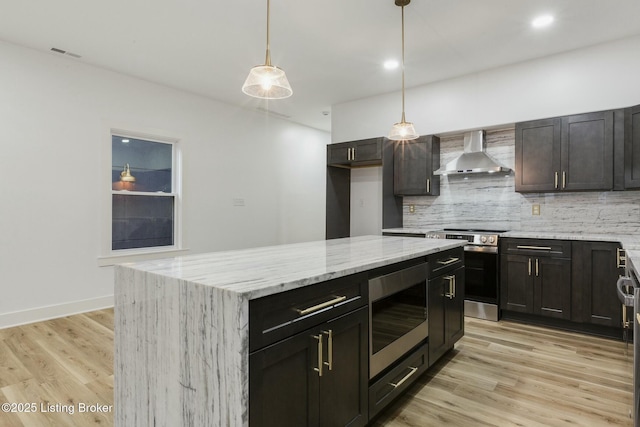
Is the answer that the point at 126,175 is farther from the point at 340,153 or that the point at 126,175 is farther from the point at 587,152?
the point at 587,152

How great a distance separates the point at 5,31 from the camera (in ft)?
10.9

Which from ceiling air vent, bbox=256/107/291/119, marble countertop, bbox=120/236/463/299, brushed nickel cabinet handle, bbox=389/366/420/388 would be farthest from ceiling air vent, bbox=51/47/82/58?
brushed nickel cabinet handle, bbox=389/366/420/388

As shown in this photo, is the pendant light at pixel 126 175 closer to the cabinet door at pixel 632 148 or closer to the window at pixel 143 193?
the window at pixel 143 193

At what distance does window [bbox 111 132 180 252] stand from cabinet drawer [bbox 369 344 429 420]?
3775 millimetres

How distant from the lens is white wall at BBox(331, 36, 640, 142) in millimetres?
3482

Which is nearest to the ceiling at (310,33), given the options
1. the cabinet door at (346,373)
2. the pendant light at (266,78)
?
the pendant light at (266,78)

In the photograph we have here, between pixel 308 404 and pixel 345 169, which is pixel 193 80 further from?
pixel 308 404

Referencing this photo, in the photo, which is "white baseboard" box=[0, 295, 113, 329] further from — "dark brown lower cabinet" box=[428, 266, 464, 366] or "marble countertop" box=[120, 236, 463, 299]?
"dark brown lower cabinet" box=[428, 266, 464, 366]

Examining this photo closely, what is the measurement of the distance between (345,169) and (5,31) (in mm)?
4115

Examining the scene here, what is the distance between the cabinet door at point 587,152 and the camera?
134 inches

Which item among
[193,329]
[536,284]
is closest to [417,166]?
[536,284]

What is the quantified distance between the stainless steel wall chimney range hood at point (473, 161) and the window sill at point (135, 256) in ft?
11.9

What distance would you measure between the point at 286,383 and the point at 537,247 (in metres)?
3.21

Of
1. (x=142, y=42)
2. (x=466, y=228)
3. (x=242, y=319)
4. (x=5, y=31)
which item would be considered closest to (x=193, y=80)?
(x=142, y=42)
